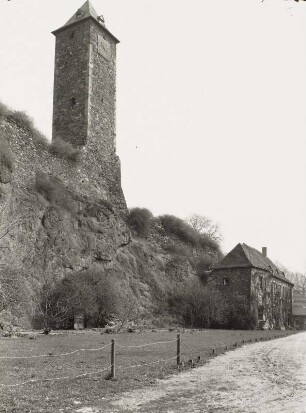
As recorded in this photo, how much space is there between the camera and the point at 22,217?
85.0ft

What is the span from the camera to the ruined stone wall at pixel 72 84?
3522 centimetres

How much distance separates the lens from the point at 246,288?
39.9 meters

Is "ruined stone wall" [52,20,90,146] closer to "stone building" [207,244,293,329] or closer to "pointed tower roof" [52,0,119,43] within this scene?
"pointed tower roof" [52,0,119,43]

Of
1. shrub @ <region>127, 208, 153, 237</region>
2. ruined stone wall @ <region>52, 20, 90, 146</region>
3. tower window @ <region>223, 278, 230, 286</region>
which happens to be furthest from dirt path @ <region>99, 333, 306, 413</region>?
tower window @ <region>223, 278, 230, 286</region>

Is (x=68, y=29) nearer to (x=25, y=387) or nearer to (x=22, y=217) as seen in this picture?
(x=22, y=217)

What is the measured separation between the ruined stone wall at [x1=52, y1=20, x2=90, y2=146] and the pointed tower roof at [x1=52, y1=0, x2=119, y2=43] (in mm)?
316

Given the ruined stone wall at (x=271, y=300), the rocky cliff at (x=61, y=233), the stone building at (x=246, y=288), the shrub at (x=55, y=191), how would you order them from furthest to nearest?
the ruined stone wall at (x=271, y=300) < the stone building at (x=246, y=288) < the shrub at (x=55, y=191) < the rocky cliff at (x=61, y=233)

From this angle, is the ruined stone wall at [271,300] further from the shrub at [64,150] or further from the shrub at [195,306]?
the shrub at [64,150]

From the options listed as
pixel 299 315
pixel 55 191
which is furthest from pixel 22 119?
pixel 299 315

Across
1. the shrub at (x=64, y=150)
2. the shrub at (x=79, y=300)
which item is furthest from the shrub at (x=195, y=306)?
the shrub at (x=64, y=150)

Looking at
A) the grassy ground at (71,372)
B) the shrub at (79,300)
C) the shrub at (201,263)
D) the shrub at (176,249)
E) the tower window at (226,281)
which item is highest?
the shrub at (176,249)

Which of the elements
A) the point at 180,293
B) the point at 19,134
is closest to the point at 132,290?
the point at 180,293

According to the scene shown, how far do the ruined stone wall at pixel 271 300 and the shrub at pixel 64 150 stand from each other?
1806cm

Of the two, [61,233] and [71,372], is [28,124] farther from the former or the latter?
[71,372]
